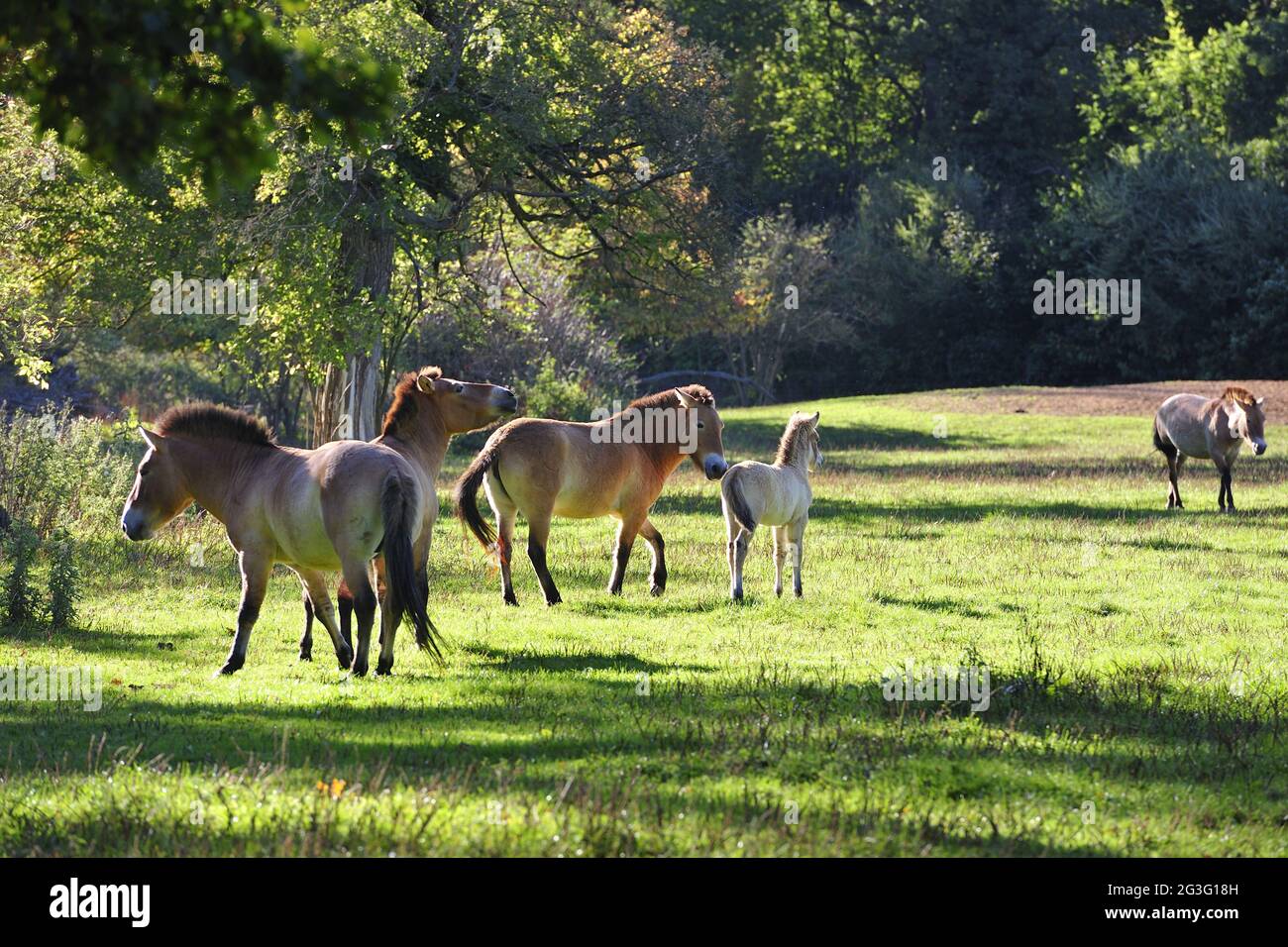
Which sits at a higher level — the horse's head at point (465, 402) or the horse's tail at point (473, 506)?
the horse's head at point (465, 402)

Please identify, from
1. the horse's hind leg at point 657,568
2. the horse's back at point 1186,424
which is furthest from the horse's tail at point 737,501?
the horse's back at point 1186,424

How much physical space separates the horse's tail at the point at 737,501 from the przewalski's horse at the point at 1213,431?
11509 millimetres

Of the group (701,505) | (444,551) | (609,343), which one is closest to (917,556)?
(444,551)

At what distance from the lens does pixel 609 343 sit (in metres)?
45.1

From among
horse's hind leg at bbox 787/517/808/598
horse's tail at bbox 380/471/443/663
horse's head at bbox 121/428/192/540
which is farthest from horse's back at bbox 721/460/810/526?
horse's head at bbox 121/428/192/540

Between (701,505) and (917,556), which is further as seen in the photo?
(701,505)

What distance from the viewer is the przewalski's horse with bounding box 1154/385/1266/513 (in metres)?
23.5

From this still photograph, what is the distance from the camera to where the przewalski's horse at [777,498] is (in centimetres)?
1493

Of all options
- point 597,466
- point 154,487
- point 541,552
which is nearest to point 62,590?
point 154,487

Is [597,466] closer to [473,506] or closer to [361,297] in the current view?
[473,506]

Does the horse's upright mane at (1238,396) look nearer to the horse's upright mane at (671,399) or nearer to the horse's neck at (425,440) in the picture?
the horse's upright mane at (671,399)

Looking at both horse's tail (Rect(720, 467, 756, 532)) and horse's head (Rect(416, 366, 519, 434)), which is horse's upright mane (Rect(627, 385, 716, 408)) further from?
horse's head (Rect(416, 366, 519, 434))
